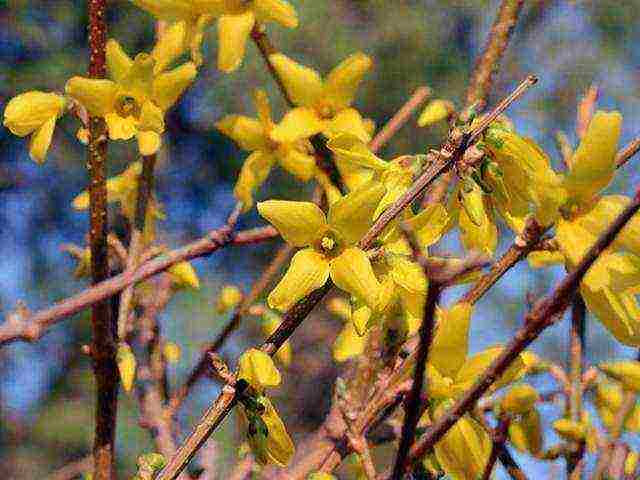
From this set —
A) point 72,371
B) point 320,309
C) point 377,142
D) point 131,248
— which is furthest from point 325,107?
point 72,371

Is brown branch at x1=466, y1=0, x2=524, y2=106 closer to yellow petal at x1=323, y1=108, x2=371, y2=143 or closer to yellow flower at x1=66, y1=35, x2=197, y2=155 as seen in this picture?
yellow petal at x1=323, y1=108, x2=371, y2=143

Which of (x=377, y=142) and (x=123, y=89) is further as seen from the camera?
(x=377, y=142)

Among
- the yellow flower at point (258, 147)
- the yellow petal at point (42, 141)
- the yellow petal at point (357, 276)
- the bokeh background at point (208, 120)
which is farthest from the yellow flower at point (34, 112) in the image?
the bokeh background at point (208, 120)

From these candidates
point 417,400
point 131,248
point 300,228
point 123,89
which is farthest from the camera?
point 131,248

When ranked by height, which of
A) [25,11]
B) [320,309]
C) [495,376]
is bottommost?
[495,376]

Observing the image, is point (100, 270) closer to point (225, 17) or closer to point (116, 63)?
point (116, 63)

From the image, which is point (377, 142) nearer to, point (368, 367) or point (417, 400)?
point (368, 367)
